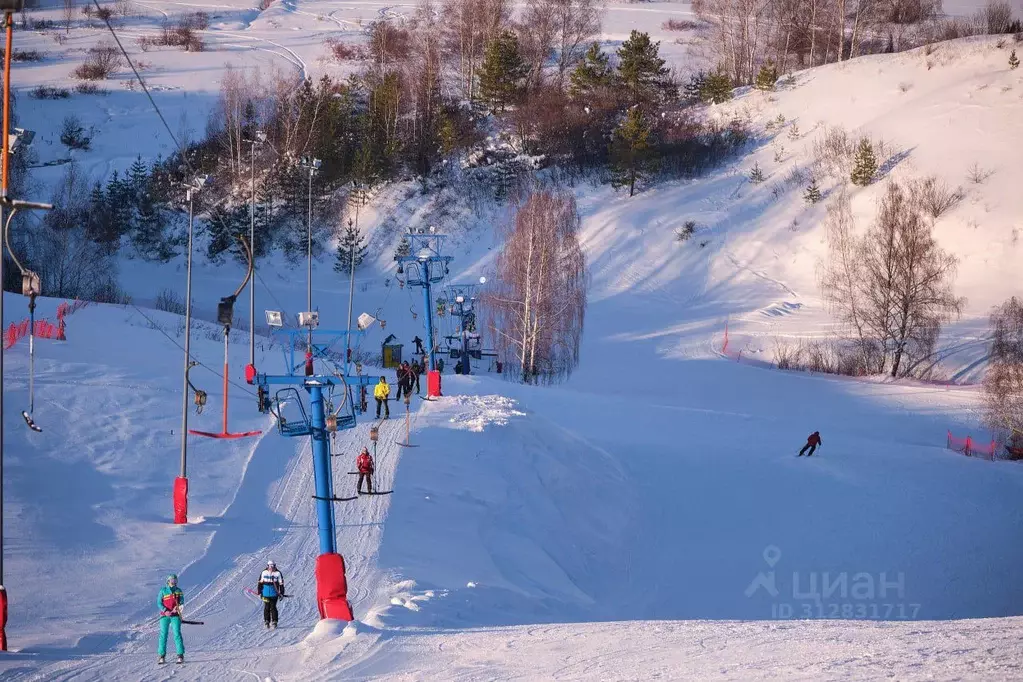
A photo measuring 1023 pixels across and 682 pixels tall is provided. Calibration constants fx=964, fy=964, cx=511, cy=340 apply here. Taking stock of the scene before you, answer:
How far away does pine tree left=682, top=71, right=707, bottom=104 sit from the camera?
56.6 metres

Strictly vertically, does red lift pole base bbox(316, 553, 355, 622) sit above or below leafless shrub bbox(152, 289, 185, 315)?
below

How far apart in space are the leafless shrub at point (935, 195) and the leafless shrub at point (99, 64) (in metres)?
51.8

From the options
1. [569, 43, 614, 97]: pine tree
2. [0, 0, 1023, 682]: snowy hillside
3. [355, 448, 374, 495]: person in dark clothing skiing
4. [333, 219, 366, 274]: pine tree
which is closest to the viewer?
[0, 0, 1023, 682]: snowy hillside

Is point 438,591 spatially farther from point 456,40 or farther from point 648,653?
point 456,40

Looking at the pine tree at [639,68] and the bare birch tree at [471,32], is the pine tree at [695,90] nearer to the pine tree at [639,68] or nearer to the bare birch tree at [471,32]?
the pine tree at [639,68]

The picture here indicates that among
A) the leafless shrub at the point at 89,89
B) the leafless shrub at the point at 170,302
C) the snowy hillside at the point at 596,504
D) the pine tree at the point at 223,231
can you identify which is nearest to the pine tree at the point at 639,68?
the snowy hillside at the point at 596,504

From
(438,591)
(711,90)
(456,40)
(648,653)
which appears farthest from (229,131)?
(648,653)

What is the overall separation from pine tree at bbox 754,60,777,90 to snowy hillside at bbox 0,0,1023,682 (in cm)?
1125

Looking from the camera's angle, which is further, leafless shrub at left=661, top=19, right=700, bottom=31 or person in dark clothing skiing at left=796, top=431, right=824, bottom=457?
leafless shrub at left=661, top=19, right=700, bottom=31

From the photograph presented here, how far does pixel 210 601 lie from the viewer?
47.8 feet

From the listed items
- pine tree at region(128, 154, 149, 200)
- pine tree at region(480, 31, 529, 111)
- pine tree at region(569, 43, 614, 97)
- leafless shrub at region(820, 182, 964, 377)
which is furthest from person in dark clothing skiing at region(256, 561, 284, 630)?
pine tree at region(569, 43, 614, 97)

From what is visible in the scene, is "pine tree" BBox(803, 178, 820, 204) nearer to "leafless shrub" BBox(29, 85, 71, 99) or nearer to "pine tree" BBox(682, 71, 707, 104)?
"pine tree" BBox(682, 71, 707, 104)

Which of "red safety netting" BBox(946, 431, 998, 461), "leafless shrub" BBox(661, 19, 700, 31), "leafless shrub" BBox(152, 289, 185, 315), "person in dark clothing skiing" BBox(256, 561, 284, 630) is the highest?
"leafless shrub" BBox(661, 19, 700, 31)

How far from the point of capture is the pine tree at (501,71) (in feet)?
181
